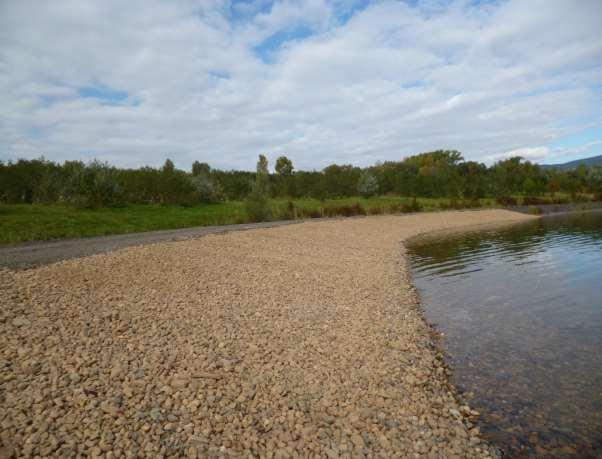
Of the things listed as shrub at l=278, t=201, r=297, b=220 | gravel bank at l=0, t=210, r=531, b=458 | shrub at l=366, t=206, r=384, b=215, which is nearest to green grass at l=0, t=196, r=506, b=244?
shrub at l=278, t=201, r=297, b=220

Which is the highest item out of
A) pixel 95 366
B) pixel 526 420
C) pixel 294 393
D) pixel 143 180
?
pixel 143 180

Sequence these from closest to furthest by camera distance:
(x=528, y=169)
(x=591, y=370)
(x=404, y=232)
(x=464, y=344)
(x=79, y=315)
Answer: (x=591, y=370)
(x=79, y=315)
(x=464, y=344)
(x=404, y=232)
(x=528, y=169)

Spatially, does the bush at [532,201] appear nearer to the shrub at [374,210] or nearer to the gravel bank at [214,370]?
the shrub at [374,210]

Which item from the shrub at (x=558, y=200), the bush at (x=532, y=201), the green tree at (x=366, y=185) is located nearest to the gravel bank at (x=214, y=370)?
the green tree at (x=366, y=185)

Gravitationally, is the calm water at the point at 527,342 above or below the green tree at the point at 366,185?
below

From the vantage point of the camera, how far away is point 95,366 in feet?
21.7

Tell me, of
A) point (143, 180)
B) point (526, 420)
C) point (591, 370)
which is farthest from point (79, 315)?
point (143, 180)

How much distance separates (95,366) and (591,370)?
10182 mm

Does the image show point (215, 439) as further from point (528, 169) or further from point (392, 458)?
point (528, 169)

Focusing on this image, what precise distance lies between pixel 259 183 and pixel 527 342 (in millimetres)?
33022

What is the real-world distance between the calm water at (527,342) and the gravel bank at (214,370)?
0.65 metres

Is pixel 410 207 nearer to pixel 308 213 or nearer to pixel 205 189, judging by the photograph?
pixel 308 213

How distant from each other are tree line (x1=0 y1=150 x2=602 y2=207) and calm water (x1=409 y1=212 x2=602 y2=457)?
1081 inches

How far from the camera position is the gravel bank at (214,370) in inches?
203
